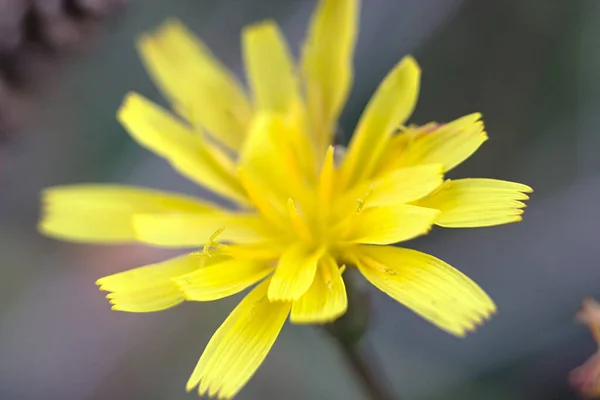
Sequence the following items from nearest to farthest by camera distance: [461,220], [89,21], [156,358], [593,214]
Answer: [461,220]
[89,21]
[593,214]
[156,358]

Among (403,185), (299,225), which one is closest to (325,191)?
(299,225)

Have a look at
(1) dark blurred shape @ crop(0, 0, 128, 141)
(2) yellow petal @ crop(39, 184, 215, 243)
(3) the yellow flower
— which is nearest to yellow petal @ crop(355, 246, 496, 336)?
(3) the yellow flower

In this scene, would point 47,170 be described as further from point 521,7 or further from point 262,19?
point 521,7

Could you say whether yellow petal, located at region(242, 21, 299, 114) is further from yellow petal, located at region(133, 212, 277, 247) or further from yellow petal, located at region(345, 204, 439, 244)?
yellow petal, located at region(345, 204, 439, 244)

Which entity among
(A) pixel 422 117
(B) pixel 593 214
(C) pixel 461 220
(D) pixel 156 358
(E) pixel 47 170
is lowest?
(B) pixel 593 214

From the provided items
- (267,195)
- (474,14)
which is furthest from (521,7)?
(267,195)

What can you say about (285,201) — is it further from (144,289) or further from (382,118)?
(144,289)

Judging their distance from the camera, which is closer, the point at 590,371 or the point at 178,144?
the point at 590,371
